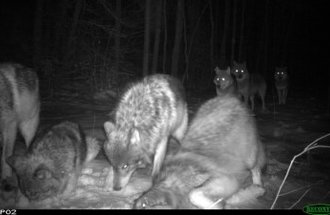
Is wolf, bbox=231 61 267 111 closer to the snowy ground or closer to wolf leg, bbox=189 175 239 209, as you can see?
the snowy ground

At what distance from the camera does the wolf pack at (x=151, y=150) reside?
12.0 ft

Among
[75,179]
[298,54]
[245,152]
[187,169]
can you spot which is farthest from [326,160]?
[298,54]

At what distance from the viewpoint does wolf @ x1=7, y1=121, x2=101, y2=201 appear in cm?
388

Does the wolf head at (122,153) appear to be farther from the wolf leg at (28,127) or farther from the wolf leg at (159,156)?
the wolf leg at (28,127)

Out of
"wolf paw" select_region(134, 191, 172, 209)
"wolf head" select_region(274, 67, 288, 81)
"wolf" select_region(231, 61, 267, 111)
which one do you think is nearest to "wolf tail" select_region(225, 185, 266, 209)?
"wolf paw" select_region(134, 191, 172, 209)

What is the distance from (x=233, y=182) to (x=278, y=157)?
9.13 ft

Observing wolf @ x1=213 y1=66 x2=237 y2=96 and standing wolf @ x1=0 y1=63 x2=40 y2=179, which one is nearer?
standing wolf @ x1=0 y1=63 x2=40 y2=179

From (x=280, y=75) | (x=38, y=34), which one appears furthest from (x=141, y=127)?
(x=280, y=75)

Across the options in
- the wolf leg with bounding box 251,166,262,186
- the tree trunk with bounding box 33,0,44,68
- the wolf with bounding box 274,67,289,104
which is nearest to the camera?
the wolf leg with bounding box 251,166,262,186

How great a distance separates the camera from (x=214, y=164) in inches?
152

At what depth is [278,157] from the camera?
615cm

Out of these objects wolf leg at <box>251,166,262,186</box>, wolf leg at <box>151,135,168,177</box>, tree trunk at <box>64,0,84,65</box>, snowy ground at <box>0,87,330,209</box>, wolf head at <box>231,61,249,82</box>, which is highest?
tree trunk at <box>64,0,84,65</box>

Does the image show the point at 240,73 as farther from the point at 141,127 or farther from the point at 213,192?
the point at 213,192

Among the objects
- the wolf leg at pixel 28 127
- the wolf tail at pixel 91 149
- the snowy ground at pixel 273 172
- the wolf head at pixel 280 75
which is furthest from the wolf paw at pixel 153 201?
the wolf head at pixel 280 75
